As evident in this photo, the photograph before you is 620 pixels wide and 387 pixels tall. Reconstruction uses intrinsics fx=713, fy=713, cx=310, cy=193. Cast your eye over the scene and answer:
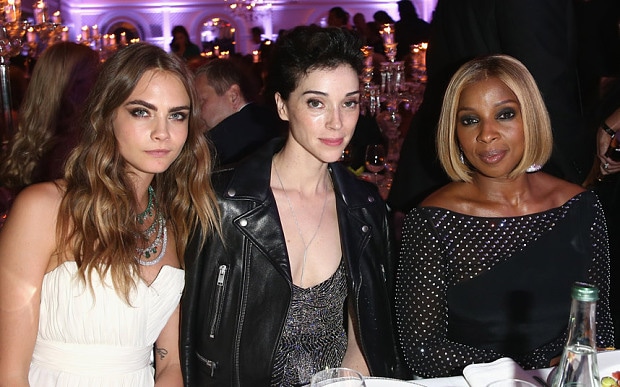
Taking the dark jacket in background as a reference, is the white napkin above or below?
below

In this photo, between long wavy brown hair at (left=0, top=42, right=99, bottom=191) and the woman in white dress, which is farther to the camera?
long wavy brown hair at (left=0, top=42, right=99, bottom=191)

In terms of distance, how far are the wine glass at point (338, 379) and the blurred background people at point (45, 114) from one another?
282 cm

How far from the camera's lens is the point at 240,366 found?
7.25ft

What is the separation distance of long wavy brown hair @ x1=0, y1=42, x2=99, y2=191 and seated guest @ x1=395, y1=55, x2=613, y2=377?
88.0 inches

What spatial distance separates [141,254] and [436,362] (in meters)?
1.00

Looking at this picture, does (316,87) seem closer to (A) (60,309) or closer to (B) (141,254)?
(B) (141,254)

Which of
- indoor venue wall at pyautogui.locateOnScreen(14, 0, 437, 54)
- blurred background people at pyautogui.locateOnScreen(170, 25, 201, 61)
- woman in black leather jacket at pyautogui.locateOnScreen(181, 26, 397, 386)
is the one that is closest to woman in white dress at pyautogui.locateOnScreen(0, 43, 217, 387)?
woman in black leather jacket at pyautogui.locateOnScreen(181, 26, 397, 386)

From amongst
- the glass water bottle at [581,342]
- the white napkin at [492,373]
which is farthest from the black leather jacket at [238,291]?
the glass water bottle at [581,342]

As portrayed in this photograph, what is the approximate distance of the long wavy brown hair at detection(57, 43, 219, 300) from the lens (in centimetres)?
208

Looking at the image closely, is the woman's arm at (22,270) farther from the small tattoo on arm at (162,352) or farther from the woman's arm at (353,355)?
the woman's arm at (353,355)

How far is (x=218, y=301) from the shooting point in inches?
86.2

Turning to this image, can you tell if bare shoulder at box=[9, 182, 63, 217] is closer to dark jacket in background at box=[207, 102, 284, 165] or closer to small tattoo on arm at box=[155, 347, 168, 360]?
small tattoo on arm at box=[155, 347, 168, 360]

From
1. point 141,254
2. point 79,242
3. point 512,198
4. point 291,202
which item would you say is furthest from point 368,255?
point 79,242

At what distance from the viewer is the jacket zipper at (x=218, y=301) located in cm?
219
